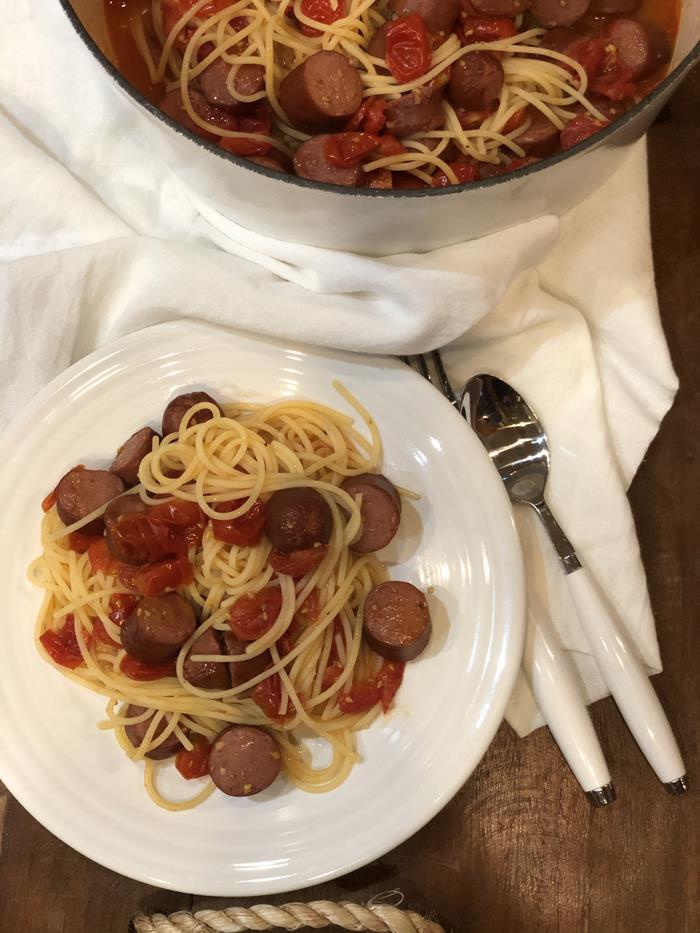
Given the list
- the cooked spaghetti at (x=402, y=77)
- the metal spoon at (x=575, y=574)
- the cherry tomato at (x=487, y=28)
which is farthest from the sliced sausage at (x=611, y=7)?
the metal spoon at (x=575, y=574)

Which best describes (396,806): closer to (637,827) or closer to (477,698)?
(477,698)

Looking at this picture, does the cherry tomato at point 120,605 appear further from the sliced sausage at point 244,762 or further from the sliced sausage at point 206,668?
the sliced sausage at point 244,762

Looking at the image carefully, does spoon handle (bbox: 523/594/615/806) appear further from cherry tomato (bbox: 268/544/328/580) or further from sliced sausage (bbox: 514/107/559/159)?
sliced sausage (bbox: 514/107/559/159)

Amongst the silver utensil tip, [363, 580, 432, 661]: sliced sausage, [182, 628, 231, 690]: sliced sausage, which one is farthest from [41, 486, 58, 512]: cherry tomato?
the silver utensil tip

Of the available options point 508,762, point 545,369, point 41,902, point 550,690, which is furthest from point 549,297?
point 41,902

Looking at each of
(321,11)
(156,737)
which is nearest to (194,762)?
(156,737)

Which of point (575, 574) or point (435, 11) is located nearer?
point (435, 11)

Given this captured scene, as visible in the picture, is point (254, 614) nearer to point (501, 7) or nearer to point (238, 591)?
point (238, 591)
